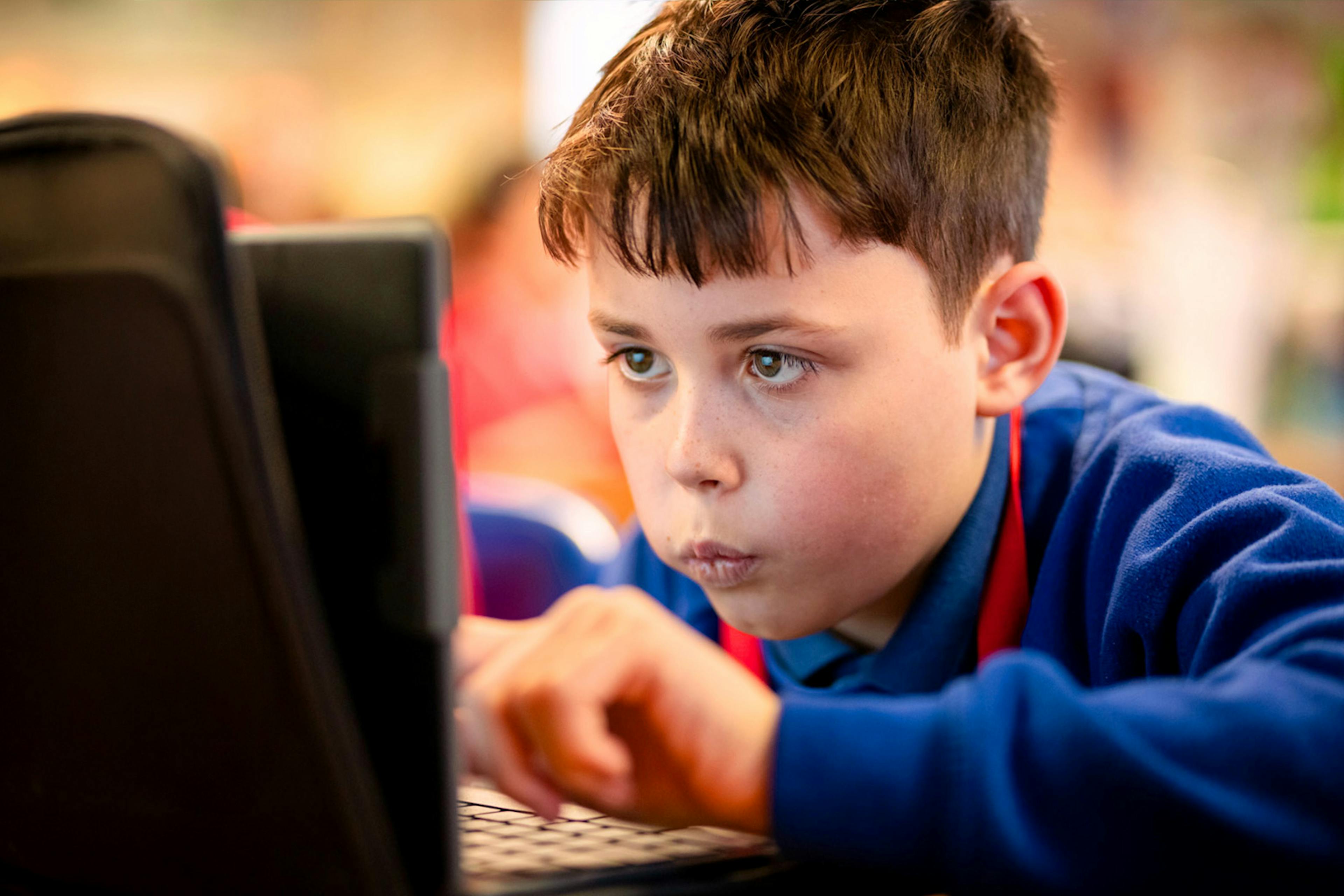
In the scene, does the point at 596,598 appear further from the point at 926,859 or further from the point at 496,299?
the point at 496,299

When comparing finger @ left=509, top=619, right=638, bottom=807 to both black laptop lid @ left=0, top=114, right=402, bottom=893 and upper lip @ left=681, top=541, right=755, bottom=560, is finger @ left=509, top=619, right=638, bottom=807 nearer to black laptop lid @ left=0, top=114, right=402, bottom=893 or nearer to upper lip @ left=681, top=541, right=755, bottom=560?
black laptop lid @ left=0, top=114, right=402, bottom=893

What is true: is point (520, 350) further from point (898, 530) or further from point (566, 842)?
point (566, 842)

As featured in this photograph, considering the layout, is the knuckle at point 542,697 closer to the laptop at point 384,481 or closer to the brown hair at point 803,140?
the laptop at point 384,481

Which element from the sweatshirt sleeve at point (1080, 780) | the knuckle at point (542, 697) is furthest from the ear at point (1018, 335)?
the knuckle at point (542, 697)

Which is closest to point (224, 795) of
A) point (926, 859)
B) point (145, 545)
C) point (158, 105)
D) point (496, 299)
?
point (145, 545)

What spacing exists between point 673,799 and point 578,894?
49 mm

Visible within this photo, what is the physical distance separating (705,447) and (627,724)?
0.66 ft

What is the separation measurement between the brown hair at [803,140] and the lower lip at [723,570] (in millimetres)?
147

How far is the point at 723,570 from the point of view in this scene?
2.05 ft

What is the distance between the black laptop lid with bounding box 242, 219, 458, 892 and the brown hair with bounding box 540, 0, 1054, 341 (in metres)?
0.27

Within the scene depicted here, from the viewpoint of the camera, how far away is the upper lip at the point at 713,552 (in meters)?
0.61

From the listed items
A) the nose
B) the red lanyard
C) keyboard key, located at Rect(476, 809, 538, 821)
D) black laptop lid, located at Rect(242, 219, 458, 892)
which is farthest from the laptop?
the red lanyard

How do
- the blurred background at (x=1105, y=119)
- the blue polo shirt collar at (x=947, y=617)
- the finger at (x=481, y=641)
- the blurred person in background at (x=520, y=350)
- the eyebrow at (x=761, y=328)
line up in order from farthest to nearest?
1. the blurred background at (x=1105, y=119)
2. the blurred person in background at (x=520, y=350)
3. the blue polo shirt collar at (x=947, y=617)
4. the eyebrow at (x=761, y=328)
5. the finger at (x=481, y=641)

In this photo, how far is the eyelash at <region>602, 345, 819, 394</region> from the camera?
0.60 m
